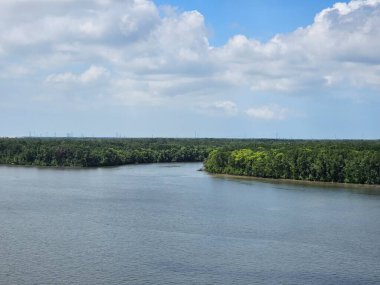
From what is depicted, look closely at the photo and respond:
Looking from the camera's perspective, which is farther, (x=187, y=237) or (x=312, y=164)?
(x=312, y=164)

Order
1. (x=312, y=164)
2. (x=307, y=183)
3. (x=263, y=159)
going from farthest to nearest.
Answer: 1. (x=263, y=159)
2. (x=312, y=164)
3. (x=307, y=183)

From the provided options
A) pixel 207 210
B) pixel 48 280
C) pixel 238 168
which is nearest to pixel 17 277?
pixel 48 280

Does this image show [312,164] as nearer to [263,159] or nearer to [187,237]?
[263,159]

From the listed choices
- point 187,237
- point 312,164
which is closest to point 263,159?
point 312,164

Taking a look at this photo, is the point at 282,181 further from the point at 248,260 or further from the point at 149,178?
the point at 248,260

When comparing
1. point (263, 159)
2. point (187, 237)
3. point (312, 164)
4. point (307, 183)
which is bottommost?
point (187, 237)

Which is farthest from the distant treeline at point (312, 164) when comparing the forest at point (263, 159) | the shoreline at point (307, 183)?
the shoreline at point (307, 183)

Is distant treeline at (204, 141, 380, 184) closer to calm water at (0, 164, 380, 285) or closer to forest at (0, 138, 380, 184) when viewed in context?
forest at (0, 138, 380, 184)

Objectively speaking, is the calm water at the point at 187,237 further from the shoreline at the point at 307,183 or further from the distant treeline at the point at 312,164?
the distant treeline at the point at 312,164
